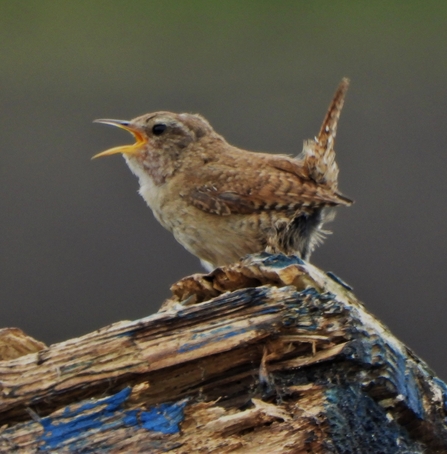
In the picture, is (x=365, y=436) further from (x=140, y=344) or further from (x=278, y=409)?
(x=140, y=344)

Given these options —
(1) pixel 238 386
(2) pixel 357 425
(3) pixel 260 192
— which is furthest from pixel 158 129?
(2) pixel 357 425

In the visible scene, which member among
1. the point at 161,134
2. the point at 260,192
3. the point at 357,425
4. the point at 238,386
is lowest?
the point at 357,425

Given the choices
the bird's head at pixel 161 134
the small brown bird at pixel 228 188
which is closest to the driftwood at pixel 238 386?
the small brown bird at pixel 228 188

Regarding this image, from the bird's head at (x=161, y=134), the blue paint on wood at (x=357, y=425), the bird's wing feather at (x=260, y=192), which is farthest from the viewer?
the bird's head at (x=161, y=134)

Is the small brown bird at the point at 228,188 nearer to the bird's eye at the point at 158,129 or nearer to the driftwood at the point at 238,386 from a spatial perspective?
the bird's eye at the point at 158,129

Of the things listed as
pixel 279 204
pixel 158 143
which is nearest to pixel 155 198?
pixel 158 143

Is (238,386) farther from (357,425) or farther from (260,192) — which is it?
(260,192)

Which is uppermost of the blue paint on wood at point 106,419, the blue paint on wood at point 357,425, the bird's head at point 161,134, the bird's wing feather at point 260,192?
the bird's head at point 161,134
